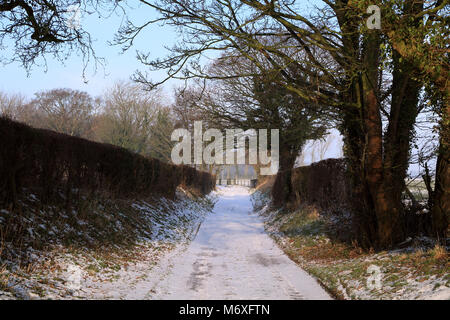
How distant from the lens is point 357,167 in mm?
7812

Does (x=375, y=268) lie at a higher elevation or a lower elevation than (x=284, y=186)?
lower

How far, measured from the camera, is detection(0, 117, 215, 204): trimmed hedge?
6250 millimetres

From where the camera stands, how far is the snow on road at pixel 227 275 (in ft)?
17.9

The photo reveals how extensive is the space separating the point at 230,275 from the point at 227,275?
6cm

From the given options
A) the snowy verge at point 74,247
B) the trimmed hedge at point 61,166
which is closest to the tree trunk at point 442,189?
the snowy verge at point 74,247

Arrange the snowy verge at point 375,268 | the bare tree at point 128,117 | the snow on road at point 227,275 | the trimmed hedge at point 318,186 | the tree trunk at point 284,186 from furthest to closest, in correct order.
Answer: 1. the bare tree at point 128,117
2. the tree trunk at point 284,186
3. the trimmed hedge at point 318,186
4. the snow on road at point 227,275
5. the snowy verge at point 375,268

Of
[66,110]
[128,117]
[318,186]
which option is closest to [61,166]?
[318,186]

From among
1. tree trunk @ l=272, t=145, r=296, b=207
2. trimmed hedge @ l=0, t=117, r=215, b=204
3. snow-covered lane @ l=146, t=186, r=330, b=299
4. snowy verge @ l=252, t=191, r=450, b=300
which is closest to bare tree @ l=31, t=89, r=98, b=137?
tree trunk @ l=272, t=145, r=296, b=207

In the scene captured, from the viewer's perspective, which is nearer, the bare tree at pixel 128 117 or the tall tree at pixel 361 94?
the tall tree at pixel 361 94

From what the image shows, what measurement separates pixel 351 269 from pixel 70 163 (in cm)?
662

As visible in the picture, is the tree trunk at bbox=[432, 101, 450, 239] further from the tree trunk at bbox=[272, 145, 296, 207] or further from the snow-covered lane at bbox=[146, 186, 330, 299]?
the tree trunk at bbox=[272, 145, 296, 207]

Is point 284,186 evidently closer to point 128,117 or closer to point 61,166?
point 61,166

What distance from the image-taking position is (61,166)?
26.1 feet

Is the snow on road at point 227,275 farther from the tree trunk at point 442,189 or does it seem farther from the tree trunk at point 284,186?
the tree trunk at point 284,186
